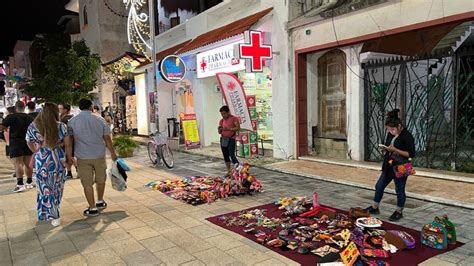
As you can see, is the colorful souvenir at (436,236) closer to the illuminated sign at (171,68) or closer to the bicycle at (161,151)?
the bicycle at (161,151)

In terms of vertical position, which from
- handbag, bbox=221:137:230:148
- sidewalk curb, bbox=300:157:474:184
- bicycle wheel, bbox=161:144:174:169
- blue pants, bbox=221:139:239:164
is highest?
handbag, bbox=221:137:230:148

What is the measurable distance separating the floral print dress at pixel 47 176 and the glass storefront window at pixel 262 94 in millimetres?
8283

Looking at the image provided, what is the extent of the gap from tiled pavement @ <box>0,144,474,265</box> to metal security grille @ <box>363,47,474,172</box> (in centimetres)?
253

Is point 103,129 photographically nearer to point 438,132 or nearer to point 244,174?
point 244,174

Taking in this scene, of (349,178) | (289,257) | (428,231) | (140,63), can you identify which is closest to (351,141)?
(349,178)

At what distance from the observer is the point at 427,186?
666 centimetres

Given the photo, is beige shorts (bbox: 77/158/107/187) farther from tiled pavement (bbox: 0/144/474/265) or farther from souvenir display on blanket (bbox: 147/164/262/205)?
souvenir display on blanket (bbox: 147/164/262/205)

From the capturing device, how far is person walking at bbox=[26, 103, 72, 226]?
17.3ft

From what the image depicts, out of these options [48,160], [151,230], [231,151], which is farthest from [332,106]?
[48,160]

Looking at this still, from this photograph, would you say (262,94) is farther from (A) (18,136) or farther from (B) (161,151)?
(A) (18,136)

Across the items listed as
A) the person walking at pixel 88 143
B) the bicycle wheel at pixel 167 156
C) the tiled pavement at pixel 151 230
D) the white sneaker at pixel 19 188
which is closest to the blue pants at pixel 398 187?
the tiled pavement at pixel 151 230

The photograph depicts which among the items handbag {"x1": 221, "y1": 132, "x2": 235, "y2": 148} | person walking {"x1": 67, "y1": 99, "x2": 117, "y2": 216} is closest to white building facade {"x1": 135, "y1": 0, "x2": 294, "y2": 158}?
handbag {"x1": 221, "y1": 132, "x2": 235, "y2": 148}

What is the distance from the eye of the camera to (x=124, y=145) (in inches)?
488

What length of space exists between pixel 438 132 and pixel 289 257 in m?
5.95
